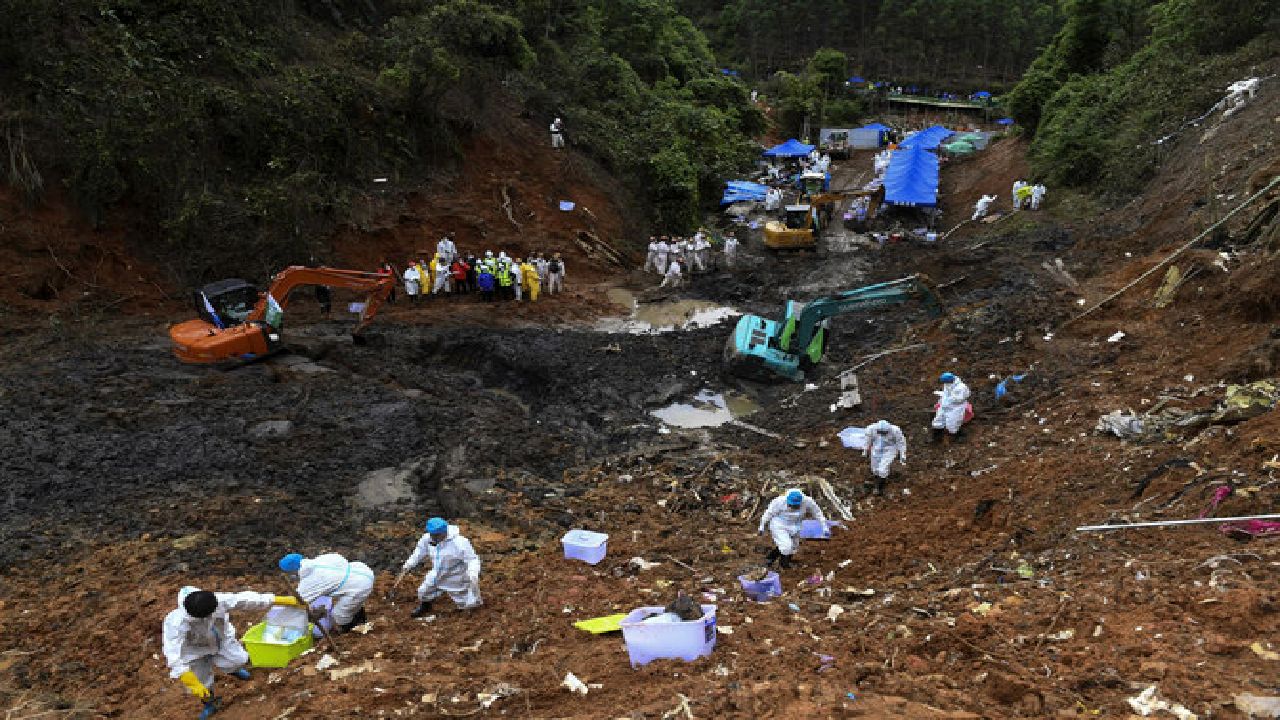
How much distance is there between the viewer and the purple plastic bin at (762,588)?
697 cm

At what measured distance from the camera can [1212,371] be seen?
942cm

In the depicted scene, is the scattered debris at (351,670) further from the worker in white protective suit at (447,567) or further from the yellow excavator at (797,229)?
the yellow excavator at (797,229)

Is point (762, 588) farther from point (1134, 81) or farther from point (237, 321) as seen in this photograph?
point (1134, 81)

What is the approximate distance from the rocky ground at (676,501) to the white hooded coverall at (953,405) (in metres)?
0.37

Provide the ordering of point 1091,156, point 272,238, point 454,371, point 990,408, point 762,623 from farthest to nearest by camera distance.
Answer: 1. point 1091,156
2. point 272,238
3. point 454,371
4. point 990,408
5. point 762,623

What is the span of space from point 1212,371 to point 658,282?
1408 cm

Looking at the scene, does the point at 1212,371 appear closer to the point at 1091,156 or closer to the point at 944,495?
the point at 944,495

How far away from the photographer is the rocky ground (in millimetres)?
5129

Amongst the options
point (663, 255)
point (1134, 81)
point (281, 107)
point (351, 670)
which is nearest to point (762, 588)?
point (351, 670)

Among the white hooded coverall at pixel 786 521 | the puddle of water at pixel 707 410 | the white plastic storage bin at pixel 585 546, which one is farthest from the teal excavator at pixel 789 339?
the white plastic storage bin at pixel 585 546

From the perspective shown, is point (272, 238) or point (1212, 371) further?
point (272, 238)

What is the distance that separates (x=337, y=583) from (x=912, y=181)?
2589cm

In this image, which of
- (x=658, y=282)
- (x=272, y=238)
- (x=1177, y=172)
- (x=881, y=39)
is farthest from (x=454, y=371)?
(x=881, y=39)

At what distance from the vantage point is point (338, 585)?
6.38 metres
